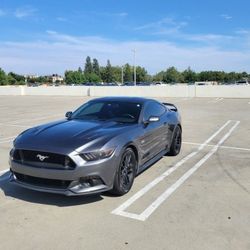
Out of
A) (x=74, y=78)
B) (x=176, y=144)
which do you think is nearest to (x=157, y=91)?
(x=176, y=144)

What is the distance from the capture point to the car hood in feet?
15.0

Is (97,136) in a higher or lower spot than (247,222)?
higher

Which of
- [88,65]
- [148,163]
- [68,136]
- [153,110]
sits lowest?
[148,163]

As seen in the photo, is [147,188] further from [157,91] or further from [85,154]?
[157,91]

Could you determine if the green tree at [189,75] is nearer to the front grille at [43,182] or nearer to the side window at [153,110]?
the side window at [153,110]

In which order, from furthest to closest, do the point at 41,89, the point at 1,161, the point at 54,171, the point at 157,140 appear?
the point at 41,89 < the point at 1,161 < the point at 157,140 < the point at 54,171

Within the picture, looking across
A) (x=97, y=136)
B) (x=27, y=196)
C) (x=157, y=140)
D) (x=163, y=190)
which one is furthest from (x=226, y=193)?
(x=27, y=196)

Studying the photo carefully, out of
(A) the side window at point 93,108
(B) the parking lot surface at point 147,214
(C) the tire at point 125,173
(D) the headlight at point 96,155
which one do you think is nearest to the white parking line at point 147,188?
(B) the parking lot surface at point 147,214

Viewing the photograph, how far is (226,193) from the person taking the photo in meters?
5.26

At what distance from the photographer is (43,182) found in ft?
15.1

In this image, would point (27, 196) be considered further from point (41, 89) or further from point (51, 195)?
point (41, 89)

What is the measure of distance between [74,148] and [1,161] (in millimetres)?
3302

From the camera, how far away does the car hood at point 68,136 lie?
15.0ft

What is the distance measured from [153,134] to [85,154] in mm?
2012
